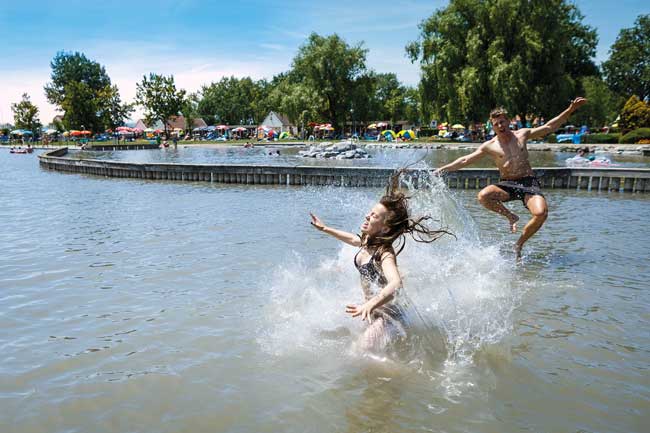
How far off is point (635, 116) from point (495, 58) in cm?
1604

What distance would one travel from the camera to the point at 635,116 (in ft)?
163

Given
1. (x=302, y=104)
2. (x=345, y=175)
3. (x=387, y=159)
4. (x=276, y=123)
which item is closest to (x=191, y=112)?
(x=276, y=123)

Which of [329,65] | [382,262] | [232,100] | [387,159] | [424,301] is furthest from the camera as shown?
[232,100]

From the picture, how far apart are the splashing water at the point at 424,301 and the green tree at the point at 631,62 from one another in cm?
9561

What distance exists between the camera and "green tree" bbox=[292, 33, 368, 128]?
72312mm

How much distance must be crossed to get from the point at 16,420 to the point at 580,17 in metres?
76.0

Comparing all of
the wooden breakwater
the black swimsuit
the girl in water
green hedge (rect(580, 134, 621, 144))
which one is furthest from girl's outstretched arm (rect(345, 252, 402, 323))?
green hedge (rect(580, 134, 621, 144))

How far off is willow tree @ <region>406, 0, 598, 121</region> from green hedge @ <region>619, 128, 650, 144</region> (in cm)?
637

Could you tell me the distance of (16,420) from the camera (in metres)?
4.11

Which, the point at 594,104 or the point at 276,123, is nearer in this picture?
the point at 594,104

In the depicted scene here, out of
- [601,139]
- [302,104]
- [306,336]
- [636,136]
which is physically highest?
[302,104]

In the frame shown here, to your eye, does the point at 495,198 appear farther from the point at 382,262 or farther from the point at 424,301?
the point at 382,262

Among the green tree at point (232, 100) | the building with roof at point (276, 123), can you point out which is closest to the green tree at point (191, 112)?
the green tree at point (232, 100)

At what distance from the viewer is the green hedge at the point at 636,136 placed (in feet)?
147
